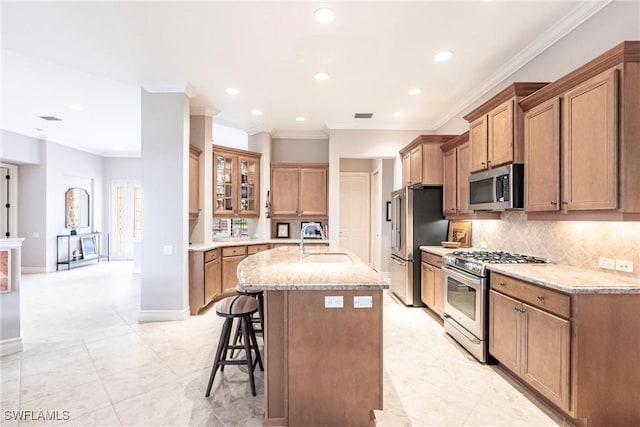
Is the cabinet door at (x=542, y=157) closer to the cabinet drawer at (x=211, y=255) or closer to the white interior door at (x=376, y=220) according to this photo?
the cabinet drawer at (x=211, y=255)

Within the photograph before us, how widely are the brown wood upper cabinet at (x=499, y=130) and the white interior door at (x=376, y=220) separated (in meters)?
3.30

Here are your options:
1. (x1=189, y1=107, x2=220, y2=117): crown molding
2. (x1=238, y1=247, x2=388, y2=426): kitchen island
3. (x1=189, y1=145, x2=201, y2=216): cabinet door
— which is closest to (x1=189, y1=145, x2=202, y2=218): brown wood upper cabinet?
(x1=189, y1=145, x2=201, y2=216): cabinet door

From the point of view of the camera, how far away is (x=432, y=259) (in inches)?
162

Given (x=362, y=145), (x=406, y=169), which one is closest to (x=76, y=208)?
(x=362, y=145)

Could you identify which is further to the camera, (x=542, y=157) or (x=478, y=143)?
(x=478, y=143)

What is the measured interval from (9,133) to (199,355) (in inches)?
272

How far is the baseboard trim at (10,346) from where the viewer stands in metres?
2.99

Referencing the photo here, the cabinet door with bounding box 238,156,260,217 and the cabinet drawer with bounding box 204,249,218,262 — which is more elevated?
the cabinet door with bounding box 238,156,260,217

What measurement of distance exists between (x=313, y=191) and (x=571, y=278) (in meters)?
4.27

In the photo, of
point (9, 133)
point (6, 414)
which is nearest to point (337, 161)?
point (6, 414)

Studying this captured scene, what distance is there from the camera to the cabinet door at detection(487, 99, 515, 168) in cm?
288

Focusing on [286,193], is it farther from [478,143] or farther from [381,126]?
[478,143]

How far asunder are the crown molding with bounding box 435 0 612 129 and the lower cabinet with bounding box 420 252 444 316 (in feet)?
7.31

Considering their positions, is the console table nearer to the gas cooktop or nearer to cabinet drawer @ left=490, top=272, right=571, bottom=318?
the gas cooktop
